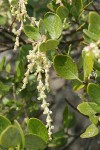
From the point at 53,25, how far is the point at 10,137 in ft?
1.10

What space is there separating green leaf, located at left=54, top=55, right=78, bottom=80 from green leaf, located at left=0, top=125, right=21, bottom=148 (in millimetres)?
219

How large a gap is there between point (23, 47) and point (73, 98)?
2.54 feet

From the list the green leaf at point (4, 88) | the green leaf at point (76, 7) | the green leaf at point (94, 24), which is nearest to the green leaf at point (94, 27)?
the green leaf at point (94, 24)

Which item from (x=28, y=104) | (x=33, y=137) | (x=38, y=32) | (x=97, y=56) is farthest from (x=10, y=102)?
(x=97, y=56)

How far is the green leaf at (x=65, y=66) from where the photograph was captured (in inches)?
36.7

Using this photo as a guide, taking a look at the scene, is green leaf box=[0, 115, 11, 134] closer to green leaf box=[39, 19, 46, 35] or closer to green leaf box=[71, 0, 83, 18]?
green leaf box=[39, 19, 46, 35]

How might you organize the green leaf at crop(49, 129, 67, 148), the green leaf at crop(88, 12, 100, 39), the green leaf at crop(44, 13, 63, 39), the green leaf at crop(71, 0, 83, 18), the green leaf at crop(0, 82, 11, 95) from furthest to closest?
1. the green leaf at crop(49, 129, 67, 148)
2. the green leaf at crop(0, 82, 11, 95)
3. the green leaf at crop(71, 0, 83, 18)
4. the green leaf at crop(44, 13, 63, 39)
5. the green leaf at crop(88, 12, 100, 39)

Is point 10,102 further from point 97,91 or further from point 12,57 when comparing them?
point 12,57

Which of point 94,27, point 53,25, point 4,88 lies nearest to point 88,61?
point 94,27

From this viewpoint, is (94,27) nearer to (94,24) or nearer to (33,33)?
(94,24)

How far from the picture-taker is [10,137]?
2.55 feet

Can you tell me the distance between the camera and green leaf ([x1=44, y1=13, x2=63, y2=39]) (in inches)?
38.3

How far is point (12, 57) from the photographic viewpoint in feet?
7.47

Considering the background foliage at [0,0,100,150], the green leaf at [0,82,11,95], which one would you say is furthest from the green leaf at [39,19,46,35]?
the green leaf at [0,82,11,95]
